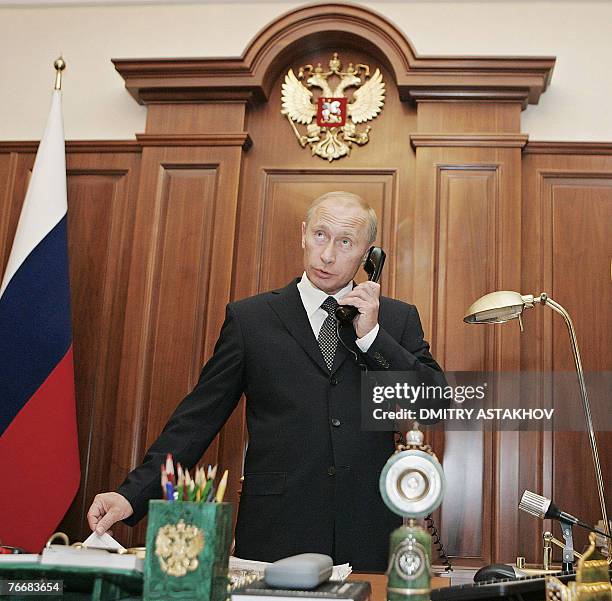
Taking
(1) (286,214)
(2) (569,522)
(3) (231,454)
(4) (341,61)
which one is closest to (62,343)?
(3) (231,454)

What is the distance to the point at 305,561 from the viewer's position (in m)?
1.31

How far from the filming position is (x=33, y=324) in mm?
3742

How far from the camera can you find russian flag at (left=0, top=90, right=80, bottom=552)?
Answer: 11.6 ft

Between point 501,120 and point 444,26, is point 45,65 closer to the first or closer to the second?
point 444,26

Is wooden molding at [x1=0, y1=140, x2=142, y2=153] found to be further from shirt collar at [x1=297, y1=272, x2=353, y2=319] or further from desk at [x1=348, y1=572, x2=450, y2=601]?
desk at [x1=348, y1=572, x2=450, y2=601]

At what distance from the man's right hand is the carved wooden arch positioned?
105 inches

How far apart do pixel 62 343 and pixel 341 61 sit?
195cm

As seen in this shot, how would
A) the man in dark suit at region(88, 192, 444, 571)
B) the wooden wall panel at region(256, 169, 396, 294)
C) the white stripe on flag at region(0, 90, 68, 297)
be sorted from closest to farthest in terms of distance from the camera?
1. the man in dark suit at region(88, 192, 444, 571)
2. the white stripe on flag at region(0, 90, 68, 297)
3. the wooden wall panel at region(256, 169, 396, 294)

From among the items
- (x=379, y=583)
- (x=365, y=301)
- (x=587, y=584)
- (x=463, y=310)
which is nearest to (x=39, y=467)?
(x=463, y=310)

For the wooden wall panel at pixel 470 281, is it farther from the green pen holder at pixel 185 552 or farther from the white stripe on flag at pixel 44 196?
the green pen holder at pixel 185 552

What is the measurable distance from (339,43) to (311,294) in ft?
6.84

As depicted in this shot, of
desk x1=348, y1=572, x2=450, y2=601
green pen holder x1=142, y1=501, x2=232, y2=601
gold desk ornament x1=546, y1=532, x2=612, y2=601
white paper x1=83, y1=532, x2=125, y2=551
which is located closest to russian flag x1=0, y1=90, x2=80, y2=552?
white paper x1=83, y1=532, x2=125, y2=551

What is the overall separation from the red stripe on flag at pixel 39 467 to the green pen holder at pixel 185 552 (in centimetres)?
246

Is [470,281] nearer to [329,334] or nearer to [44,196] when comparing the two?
[329,334]
